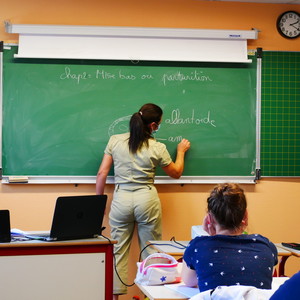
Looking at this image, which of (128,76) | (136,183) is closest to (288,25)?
(128,76)

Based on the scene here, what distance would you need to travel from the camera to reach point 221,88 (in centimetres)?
525

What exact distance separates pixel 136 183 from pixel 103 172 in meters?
0.34

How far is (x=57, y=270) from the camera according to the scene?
3.54 metres

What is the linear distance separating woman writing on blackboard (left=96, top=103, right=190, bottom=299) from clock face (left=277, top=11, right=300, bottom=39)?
1.55 meters

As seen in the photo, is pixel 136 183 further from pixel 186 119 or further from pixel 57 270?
pixel 57 270

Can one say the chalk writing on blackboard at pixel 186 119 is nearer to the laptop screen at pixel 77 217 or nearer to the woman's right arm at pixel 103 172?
the woman's right arm at pixel 103 172

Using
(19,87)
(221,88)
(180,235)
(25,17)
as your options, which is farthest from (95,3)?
(180,235)

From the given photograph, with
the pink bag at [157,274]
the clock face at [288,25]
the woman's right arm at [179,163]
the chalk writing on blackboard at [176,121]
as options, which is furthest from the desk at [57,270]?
the clock face at [288,25]

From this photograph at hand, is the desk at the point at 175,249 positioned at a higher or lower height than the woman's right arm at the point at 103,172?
lower

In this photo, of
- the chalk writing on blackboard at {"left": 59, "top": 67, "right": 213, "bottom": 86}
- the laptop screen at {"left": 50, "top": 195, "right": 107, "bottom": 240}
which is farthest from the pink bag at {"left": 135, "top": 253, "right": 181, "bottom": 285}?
the chalk writing on blackboard at {"left": 59, "top": 67, "right": 213, "bottom": 86}

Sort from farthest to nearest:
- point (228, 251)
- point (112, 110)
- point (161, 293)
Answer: point (112, 110), point (161, 293), point (228, 251)

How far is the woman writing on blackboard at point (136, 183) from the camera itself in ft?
15.2

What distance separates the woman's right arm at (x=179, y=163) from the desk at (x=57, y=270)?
1.36 meters

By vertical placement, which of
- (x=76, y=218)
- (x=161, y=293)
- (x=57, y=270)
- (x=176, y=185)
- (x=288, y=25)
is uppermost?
(x=288, y=25)
